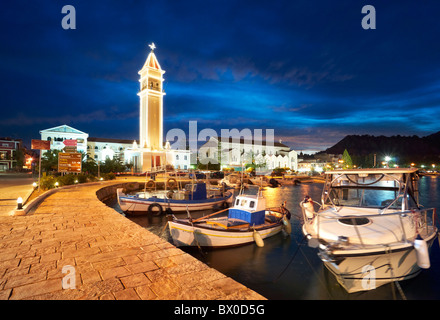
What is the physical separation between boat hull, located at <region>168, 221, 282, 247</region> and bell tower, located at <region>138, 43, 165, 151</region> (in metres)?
46.5

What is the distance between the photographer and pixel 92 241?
6910 millimetres

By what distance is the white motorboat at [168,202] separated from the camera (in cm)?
1927

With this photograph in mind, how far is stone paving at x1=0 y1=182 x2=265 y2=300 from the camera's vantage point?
13.3 ft

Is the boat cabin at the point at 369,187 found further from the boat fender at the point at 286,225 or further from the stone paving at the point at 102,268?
the stone paving at the point at 102,268

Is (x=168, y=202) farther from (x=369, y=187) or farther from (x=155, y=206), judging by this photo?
(x=369, y=187)

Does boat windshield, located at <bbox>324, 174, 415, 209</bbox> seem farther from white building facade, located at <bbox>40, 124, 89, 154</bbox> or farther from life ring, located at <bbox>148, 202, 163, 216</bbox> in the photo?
white building facade, located at <bbox>40, 124, 89, 154</bbox>

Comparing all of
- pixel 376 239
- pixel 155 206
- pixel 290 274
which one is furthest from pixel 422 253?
pixel 155 206

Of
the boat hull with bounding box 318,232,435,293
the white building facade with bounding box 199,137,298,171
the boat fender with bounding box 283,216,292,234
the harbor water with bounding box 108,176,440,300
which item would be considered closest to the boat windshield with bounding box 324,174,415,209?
the harbor water with bounding box 108,176,440,300

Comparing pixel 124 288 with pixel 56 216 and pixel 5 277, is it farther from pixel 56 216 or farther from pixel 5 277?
pixel 56 216

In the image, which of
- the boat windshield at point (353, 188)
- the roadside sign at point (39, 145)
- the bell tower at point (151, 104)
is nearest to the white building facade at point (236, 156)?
the bell tower at point (151, 104)

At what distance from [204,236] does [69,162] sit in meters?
20.2

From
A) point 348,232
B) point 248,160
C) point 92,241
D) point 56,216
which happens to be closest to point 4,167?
point 248,160

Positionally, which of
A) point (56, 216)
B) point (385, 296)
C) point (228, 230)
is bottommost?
point (385, 296)
